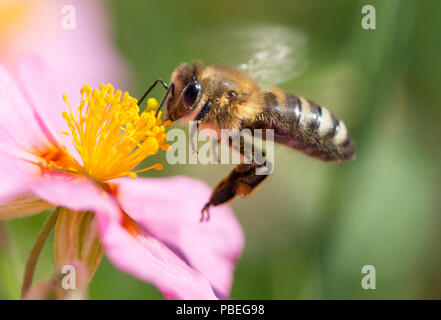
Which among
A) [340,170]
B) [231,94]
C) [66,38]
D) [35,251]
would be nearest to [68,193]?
[35,251]

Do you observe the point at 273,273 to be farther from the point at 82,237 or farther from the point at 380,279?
the point at 82,237

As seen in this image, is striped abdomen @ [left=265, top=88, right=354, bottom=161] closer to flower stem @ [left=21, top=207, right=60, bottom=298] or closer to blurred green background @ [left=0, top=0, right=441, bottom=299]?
blurred green background @ [left=0, top=0, right=441, bottom=299]

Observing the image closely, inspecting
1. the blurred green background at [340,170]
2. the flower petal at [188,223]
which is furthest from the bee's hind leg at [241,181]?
the blurred green background at [340,170]

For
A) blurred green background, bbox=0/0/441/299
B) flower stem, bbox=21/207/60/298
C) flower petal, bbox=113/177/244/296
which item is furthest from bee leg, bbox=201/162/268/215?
flower stem, bbox=21/207/60/298

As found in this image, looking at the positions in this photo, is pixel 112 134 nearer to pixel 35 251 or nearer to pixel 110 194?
pixel 110 194

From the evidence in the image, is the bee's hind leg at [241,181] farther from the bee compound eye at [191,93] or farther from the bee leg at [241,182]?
the bee compound eye at [191,93]

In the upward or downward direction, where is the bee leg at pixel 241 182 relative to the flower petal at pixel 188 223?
upward
